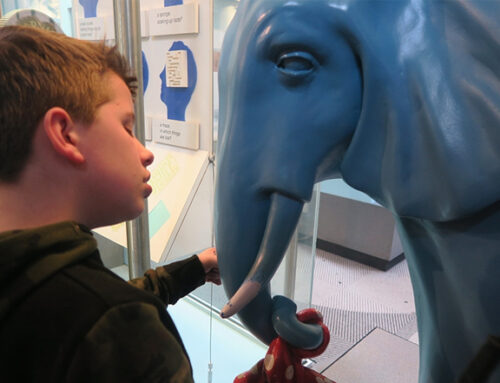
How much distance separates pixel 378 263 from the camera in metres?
2.10

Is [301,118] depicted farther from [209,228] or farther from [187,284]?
[209,228]

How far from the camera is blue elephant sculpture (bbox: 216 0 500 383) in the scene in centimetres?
33

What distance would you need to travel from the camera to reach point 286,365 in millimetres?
473

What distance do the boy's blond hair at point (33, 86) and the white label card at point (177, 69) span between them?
2.57 ft

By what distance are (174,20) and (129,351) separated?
3.25 feet

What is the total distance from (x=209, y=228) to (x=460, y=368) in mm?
915

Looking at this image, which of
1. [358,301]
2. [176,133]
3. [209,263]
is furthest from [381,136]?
[358,301]

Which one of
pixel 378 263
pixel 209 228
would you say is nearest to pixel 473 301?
pixel 209 228

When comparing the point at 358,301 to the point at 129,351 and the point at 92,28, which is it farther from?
the point at 129,351

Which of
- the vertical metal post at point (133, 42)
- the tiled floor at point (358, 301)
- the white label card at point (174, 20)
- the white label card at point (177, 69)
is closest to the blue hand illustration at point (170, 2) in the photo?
the white label card at point (174, 20)

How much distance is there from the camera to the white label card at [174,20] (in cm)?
109

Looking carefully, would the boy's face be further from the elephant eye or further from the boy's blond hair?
the elephant eye

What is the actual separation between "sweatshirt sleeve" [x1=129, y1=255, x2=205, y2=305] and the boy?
250 mm

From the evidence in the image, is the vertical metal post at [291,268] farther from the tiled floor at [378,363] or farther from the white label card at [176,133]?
the white label card at [176,133]
